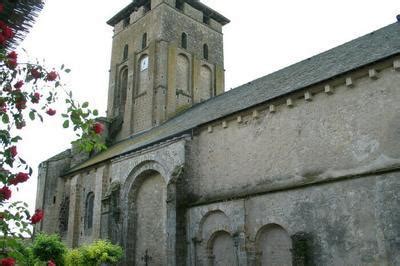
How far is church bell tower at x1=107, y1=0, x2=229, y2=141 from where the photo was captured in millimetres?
32000

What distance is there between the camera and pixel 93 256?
19.0 meters

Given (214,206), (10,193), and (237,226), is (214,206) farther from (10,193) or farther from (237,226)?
(10,193)

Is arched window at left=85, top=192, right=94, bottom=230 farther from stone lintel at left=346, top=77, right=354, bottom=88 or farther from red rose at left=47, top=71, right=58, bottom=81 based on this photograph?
red rose at left=47, top=71, right=58, bottom=81

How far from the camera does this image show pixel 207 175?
1970 cm

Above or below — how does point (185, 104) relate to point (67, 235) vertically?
above

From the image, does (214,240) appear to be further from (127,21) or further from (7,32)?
(127,21)

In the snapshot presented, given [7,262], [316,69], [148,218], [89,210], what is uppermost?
[316,69]

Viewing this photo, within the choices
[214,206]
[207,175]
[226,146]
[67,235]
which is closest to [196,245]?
[214,206]

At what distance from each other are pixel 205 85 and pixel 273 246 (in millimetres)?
20586

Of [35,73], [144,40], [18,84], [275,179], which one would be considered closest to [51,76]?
[35,73]

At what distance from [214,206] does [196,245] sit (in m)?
1.95

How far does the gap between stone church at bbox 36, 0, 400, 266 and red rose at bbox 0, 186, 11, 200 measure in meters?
11.7

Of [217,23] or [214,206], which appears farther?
A: [217,23]

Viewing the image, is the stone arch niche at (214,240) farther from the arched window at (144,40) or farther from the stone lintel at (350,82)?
the arched window at (144,40)
